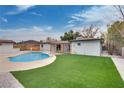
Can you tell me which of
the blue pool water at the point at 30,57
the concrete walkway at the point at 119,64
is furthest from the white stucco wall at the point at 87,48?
the blue pool water at the point at 30,57

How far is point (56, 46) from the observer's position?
230 inches

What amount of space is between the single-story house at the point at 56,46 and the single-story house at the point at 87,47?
0.18 metres

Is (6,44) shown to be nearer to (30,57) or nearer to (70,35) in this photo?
(30,57)

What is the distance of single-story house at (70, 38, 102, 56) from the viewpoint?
572 centimetres

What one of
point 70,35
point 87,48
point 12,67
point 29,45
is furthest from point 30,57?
point 87,48

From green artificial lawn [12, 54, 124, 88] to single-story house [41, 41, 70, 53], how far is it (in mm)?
303

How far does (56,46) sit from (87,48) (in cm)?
93

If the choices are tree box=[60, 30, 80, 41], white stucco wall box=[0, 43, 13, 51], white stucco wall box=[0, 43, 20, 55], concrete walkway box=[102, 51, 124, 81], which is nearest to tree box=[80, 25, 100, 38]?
tree box=[60, 30, 80, 41]

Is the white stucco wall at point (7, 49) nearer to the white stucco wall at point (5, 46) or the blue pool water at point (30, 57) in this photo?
the white stucco wall at point (5, 46)

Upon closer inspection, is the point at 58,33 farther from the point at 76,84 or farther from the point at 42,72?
the point at 76,84

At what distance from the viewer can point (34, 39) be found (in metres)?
5.61
